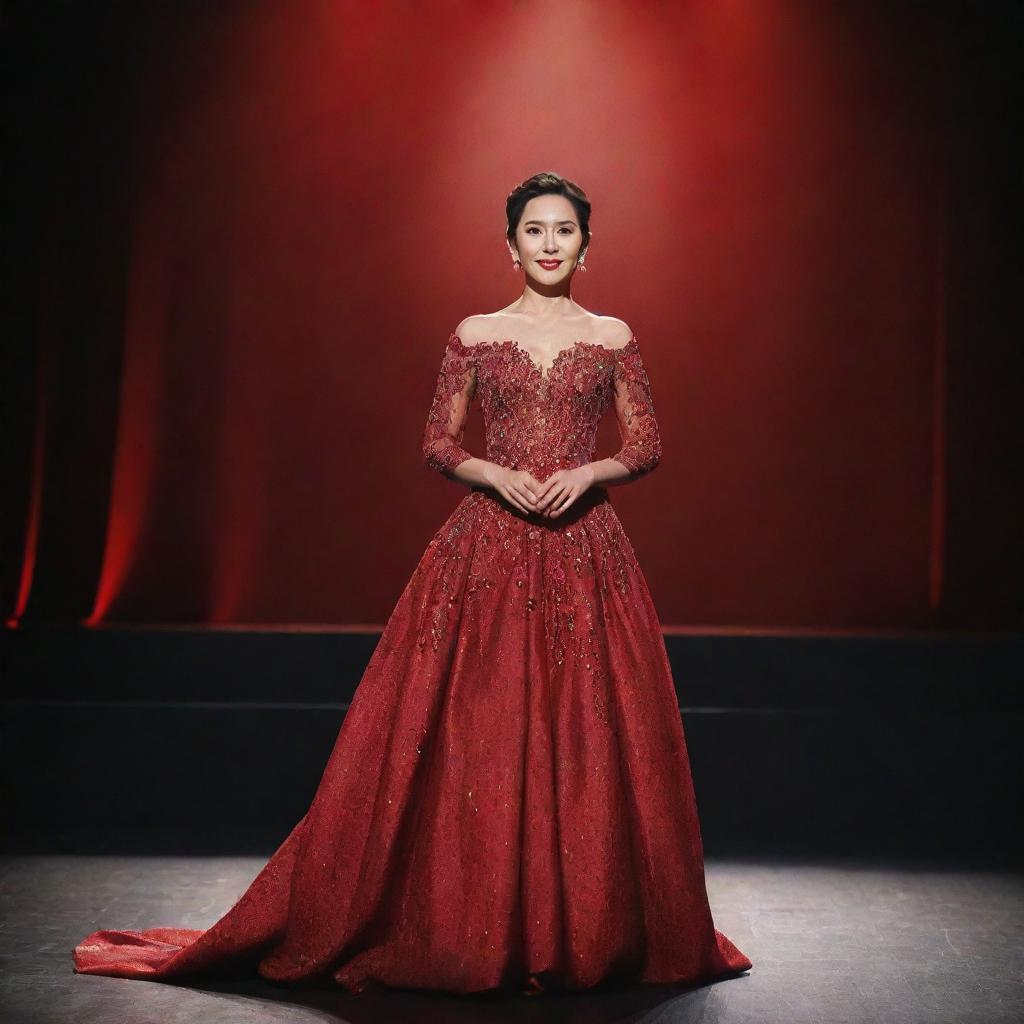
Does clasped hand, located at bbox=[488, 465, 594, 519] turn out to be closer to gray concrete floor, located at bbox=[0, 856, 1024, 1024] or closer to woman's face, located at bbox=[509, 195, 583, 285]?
woman's face, located at bbox=[509, 195, 583, 285]

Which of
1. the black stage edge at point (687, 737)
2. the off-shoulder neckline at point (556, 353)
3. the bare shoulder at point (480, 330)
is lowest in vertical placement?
the black stage edge at point (687, 737)

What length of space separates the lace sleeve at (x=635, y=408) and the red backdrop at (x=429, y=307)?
6.09 ft

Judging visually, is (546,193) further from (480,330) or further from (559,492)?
(559,492)

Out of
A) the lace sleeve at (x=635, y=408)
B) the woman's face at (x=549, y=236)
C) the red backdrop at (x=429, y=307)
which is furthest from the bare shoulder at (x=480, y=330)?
the red backdrop at (x=429, y=307)

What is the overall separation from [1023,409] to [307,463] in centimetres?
246

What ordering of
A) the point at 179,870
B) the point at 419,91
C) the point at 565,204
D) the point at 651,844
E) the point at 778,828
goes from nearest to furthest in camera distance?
the point at 651,844 < the point at 565,204 < the point at 179,870 < the point at 778,828 < the point at 419,91

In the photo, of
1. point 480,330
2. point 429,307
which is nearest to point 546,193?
point 480,330

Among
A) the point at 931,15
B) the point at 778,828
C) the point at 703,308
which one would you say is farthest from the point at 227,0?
the point at 778,828

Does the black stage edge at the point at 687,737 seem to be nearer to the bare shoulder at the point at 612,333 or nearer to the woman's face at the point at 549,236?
the bare shoulder at the point at 612,333

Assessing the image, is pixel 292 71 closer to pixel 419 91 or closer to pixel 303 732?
pixel 419 91

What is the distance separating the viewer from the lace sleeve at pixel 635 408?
8.63ft

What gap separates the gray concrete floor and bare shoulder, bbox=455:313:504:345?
126 cm

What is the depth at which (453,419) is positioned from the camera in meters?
2.68

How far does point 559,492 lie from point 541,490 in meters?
0.03
